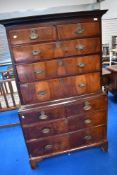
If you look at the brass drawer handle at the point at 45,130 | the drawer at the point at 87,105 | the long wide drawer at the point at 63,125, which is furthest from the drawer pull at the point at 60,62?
the brass drawer handle at the point at 45,130

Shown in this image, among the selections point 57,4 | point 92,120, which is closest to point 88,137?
point 92,120

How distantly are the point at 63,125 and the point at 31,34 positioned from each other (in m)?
0.98

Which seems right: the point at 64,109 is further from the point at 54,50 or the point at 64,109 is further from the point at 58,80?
the point at 54,50

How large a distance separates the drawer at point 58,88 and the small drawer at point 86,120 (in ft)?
0.86

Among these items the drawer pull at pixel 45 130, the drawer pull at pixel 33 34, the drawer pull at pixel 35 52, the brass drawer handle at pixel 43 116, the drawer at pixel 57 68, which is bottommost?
the drawer pull at pixel 45 130

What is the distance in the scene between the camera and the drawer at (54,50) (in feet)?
4.70

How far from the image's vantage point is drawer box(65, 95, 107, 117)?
166 centimetres

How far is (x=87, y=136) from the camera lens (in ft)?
6.08

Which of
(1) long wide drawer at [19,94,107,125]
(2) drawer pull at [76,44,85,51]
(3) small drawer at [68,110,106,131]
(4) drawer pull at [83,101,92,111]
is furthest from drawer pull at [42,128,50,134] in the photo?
(2) drawer pull at [76,44,85,51]

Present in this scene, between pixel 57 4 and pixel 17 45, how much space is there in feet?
15.1

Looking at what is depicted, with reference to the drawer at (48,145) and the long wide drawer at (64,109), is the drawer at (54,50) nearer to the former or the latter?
the long wide drawer at (64,109)

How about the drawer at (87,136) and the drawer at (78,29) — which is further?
the drawer at (87,136)

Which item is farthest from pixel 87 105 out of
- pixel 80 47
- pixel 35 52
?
pixel 35 52

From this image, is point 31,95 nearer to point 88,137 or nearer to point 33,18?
point 33,18
